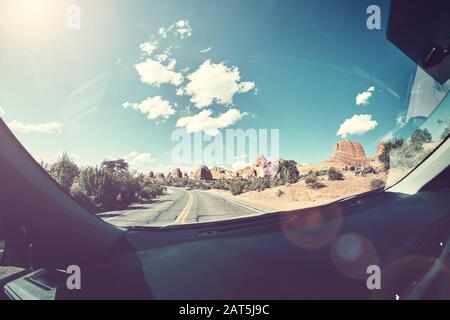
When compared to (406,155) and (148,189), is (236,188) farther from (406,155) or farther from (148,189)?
(406,155)

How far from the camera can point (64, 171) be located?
2994mm

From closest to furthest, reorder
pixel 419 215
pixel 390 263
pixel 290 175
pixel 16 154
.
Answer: pixel 16 154, pixel 390 263, pixel 419 215, pixel 290 175

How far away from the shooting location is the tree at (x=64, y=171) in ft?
8.62

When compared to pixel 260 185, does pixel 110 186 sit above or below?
below

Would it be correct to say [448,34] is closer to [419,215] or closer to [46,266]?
[419,215]

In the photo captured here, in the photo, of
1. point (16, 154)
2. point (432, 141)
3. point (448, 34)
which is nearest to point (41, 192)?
point (16, 154)

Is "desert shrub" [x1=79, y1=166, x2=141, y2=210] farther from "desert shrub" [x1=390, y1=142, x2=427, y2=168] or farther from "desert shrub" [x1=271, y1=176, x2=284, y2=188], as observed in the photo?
"desert shrub" [x1=271, y1=176, x2=284, y2=188]

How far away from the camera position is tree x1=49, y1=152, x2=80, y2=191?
103 inches

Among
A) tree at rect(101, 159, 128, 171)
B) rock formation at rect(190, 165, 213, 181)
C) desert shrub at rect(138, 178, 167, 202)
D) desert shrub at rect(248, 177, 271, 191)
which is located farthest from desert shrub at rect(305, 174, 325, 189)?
tree at rect(101, 159, 128, 171)

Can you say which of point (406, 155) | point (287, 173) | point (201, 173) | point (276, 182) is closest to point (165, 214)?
point (406, 155)

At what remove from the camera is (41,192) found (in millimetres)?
1368

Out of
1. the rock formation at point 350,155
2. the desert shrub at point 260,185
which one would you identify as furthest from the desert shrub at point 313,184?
the rock formation at point 350,155
